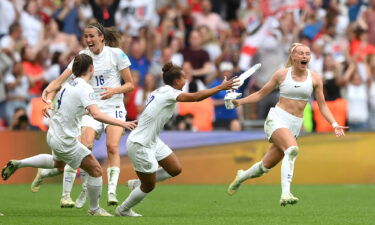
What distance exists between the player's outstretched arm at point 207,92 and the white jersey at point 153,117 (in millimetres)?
262

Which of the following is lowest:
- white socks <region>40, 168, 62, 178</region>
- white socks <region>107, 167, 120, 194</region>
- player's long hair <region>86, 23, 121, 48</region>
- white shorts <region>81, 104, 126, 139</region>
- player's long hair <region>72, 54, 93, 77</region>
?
white socks <region>40, 168, 62, 178</region>

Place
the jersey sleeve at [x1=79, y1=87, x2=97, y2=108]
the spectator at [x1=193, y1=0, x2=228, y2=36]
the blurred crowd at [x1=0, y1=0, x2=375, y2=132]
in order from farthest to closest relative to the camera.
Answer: the spectator at [x1=193, y1=0, x2=228, y2=36], the blurred crowd at [x1=0, y1=0, x2=375, y2=132], the jersey sleeve at [x1=79, y1=87, x2=97, y2=108]

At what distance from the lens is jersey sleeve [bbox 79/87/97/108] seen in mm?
12617

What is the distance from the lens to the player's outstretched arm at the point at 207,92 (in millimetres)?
12000

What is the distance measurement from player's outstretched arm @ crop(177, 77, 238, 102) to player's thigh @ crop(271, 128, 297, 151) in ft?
7.51

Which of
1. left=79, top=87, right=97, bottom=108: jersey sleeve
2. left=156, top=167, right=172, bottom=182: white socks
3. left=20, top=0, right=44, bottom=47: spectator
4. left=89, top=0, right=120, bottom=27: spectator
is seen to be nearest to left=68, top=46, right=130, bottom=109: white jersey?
left=156, top=167, right=172, bottom=182: white socks

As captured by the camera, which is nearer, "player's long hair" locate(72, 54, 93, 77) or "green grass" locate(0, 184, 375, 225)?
"green grass" locate(0, 184, 375, 225)

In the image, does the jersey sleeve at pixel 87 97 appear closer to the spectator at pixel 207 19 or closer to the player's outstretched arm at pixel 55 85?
the player's outstretched arm at pixel 55 85

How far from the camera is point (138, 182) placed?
14.2 metres

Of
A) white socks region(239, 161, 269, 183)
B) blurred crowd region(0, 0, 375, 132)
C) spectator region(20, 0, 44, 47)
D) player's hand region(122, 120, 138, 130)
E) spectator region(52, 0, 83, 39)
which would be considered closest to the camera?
player's hand region(122, 120, 138, 130)

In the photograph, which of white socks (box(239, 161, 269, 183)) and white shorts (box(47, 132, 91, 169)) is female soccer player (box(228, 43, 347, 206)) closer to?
white socks (box(239, 161, 269, 183))

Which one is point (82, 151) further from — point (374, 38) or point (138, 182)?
point (374, 38)

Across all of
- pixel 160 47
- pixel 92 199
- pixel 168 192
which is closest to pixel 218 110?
pixel 160 47

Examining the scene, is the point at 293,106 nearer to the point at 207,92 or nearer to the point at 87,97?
the point at 207,92
